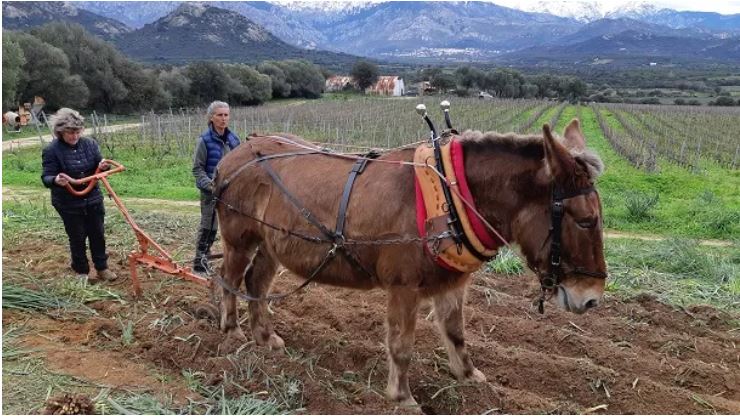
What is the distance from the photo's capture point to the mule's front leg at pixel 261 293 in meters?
5.03

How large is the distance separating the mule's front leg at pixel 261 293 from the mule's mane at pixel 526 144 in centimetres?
226

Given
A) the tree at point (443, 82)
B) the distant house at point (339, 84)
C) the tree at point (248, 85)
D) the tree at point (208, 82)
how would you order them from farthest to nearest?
the tree at point (443, 82)
the distant house at point (339, 84)
the tree at point (248, 85)
the tree at point (208, 82)

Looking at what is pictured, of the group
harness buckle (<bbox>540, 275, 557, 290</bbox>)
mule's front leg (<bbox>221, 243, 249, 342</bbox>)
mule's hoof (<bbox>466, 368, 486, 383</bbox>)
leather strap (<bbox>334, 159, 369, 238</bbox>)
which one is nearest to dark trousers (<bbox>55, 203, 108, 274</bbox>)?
mule's front leg (<bbox>221, 243, 249, 342</bbox>)

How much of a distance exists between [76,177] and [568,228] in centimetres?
484

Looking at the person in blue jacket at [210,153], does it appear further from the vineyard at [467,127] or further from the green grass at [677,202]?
the vineyard at [467,127]

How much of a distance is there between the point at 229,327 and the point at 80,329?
1.27 m

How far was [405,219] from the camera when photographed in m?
3.79

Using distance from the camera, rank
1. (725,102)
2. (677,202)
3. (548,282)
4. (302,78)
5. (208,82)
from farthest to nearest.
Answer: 1. (725,102)
2. (302,78)
3. (208,82)
4. (677,202)
5. (548,282)

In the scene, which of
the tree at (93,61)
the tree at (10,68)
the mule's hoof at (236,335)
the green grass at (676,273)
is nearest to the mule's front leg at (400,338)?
the mule's hoof at (236,335)

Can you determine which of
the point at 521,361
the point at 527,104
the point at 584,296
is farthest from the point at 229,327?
the point at 527,104

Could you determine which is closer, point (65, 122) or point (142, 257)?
point (65, 122)

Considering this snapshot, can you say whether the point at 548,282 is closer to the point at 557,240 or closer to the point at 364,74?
the point at 557,240

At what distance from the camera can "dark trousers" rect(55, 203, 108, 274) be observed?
19.5 feet

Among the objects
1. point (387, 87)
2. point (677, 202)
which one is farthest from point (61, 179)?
point (387, 87)
